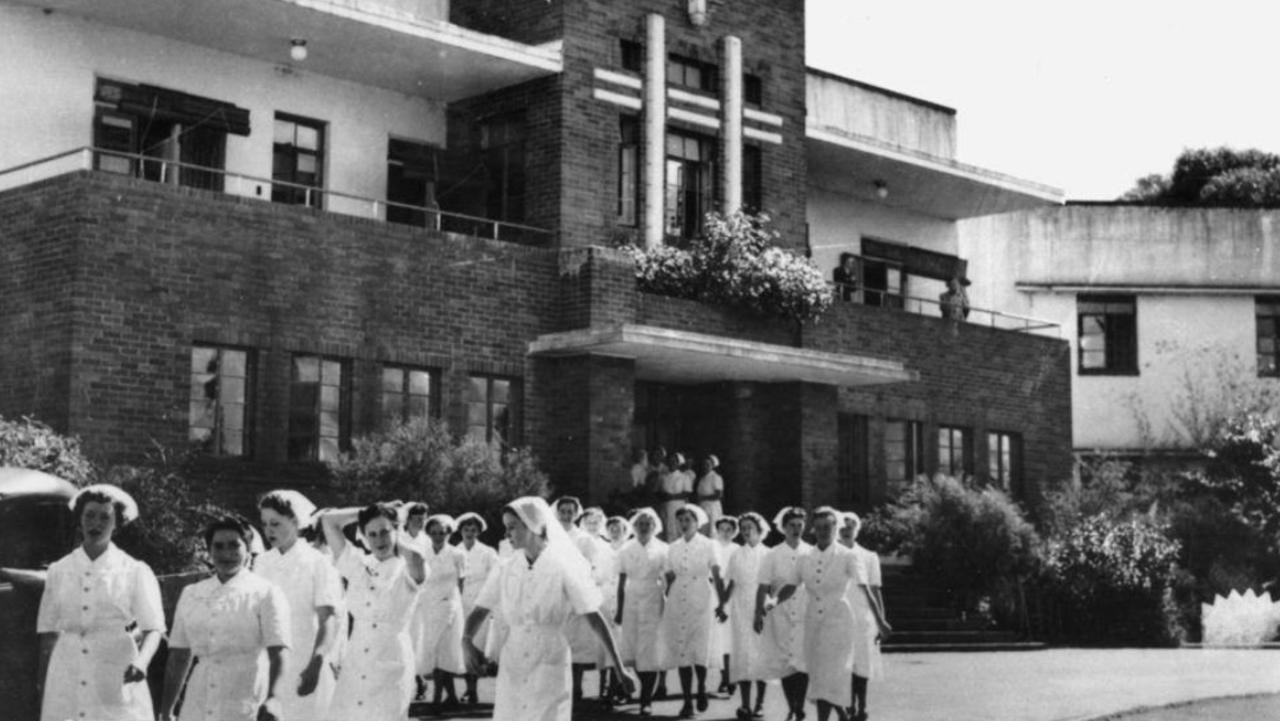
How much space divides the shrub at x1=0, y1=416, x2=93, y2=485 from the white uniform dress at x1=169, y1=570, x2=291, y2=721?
9.01m

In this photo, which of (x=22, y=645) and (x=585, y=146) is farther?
(x=585, y=146)

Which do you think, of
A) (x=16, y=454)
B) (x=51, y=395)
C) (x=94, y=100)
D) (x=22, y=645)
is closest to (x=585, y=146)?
(x=94, y=100)

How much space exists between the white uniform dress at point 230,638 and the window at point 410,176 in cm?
1648

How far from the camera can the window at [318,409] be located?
2131cm

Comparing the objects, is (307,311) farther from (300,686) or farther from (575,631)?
(300,686)

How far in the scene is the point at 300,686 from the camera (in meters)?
9.05

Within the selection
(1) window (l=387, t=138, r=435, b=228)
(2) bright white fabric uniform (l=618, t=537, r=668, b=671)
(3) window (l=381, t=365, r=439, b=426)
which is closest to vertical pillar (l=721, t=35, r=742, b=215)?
(1) window (l=387, t=138, r=435, b=228)

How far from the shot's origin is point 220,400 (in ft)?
67.5

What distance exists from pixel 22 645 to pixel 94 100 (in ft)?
42.3

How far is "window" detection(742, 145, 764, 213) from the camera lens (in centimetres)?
2712

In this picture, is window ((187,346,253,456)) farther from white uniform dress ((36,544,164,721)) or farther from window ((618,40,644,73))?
white uniform dress ((36,544,164,721))

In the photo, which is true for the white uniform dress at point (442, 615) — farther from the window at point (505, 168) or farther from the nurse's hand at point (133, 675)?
the window at point (505, 168)

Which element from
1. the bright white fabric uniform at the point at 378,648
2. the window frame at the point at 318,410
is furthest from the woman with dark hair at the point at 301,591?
the window frame at the point at 318,410

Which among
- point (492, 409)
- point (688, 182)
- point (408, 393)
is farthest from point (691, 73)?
point (408, 393)
